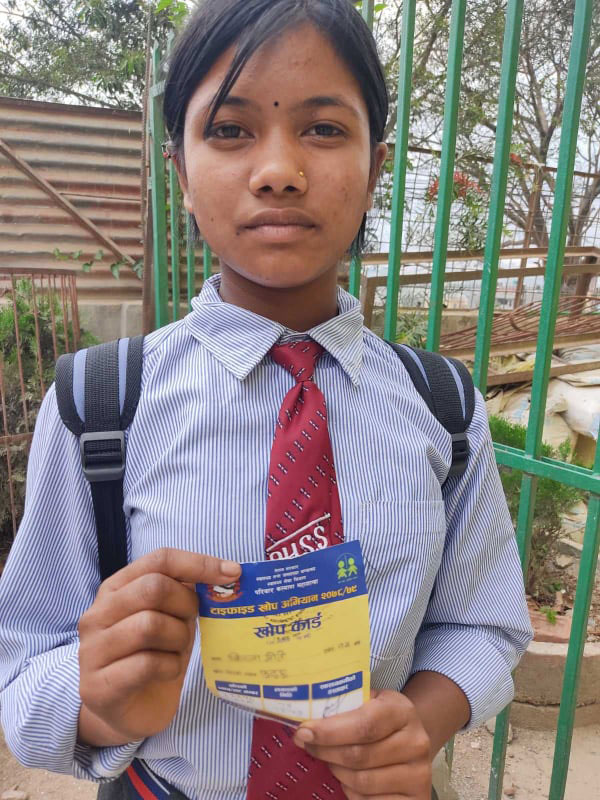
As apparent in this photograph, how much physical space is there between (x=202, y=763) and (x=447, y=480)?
0.55 m

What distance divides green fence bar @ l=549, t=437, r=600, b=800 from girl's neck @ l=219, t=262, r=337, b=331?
92cm

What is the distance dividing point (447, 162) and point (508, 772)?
2.30 m

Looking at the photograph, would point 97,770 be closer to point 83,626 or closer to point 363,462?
point 83,626

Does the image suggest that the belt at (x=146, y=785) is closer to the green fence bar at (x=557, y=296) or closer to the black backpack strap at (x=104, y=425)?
the black backpack strap at (x=104, y=425)

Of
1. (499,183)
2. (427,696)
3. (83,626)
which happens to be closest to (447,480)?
(427,696)

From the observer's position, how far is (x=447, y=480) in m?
1.07

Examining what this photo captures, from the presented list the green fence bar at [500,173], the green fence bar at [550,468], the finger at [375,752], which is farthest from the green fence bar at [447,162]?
the finger at [375,752]

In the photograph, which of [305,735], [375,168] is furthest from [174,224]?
[305,735]

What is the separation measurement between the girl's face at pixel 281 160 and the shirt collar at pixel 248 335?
70 mm

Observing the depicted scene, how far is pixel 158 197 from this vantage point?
307 centimetres

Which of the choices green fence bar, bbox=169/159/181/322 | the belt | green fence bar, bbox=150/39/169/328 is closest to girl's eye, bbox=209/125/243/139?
the belt

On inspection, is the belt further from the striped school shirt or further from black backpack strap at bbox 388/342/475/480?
black backpack strap at bbox 388/342/475/480

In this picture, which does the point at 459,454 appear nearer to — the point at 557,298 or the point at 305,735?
the point at 305,735

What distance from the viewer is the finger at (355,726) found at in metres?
0.73
